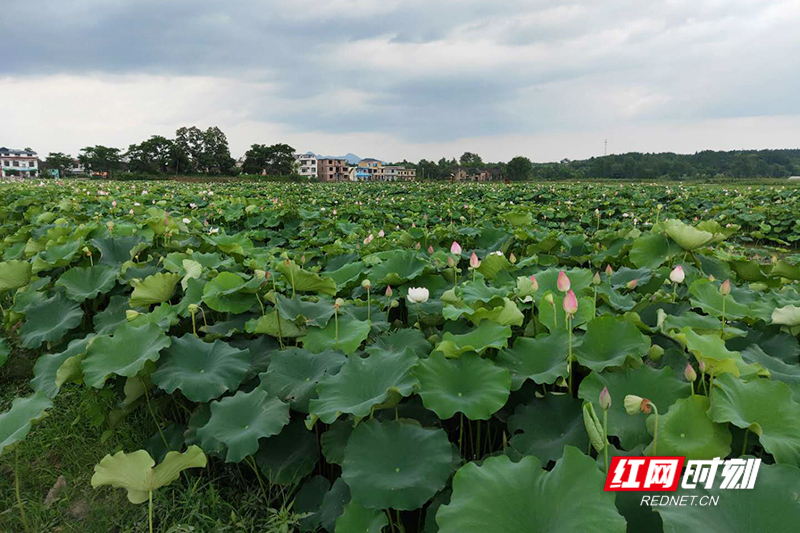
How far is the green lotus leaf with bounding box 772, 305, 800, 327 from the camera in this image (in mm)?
1521

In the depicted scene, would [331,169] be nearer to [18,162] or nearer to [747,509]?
[18,162]

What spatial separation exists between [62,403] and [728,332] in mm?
2866

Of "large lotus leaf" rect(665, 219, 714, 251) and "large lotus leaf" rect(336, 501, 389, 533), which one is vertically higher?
"large lotus leaf" rect(665, 219, 714, 251)

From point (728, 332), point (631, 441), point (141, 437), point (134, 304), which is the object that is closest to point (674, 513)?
point (631, 441)

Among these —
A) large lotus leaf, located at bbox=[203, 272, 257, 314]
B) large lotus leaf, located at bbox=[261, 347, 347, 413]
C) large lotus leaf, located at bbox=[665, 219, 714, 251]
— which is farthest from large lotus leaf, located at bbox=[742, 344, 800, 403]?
large lotus leaf, located at bbox=[203, 272, 257, 314]

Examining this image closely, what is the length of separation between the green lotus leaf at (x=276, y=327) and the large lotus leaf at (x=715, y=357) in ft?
4.18

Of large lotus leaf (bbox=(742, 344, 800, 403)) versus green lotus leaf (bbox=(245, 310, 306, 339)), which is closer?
large lotus leaf (bbox=(742, 344, 800, 403))

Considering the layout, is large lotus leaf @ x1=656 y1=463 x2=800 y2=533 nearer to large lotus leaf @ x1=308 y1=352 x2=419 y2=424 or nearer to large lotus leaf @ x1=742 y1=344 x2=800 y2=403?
large lotus leaf @ x1=742 y1=344 x2=800 y2=403

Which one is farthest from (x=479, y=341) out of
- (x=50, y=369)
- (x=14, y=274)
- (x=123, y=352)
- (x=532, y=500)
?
(x=14, y=274)

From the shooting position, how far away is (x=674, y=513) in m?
0.82

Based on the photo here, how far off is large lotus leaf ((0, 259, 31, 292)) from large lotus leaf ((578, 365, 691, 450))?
9.89 feet

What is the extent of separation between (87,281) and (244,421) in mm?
1636

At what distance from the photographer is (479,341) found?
144 centimetres

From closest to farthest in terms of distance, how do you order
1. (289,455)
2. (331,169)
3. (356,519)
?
(356,519)
(289,455)
(331,169)
